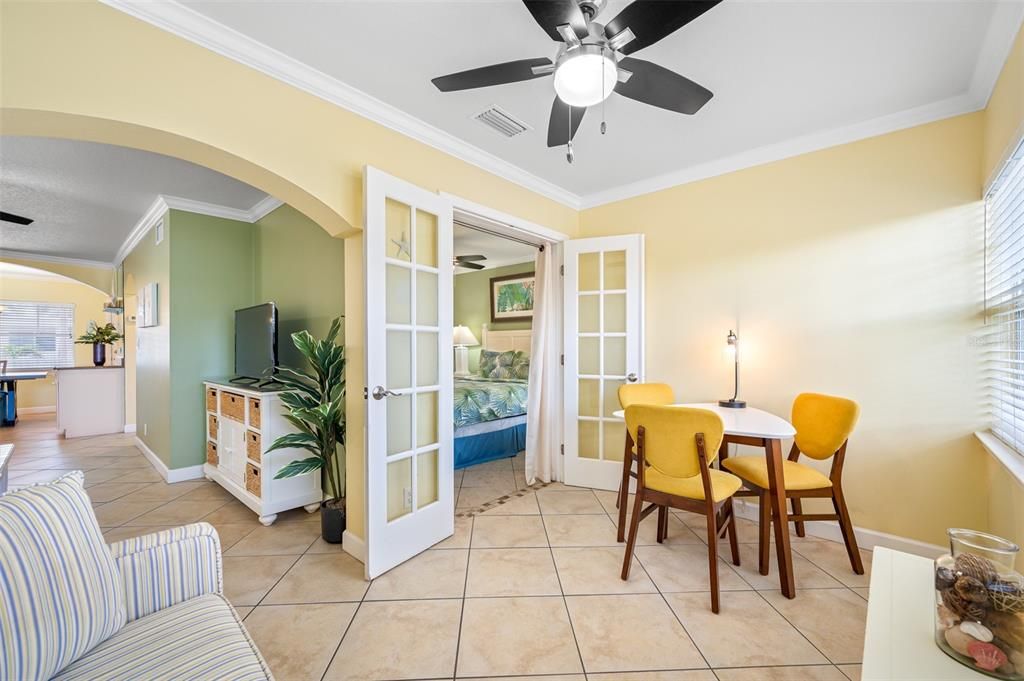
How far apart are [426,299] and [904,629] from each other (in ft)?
7.57

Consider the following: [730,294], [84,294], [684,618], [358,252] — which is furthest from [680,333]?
[84,294]

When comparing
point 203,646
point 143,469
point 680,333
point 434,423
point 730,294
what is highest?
point 730,294

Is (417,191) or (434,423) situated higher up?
(417,191)

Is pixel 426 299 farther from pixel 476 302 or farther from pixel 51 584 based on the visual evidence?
pixel 476 302

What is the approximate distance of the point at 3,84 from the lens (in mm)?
1298

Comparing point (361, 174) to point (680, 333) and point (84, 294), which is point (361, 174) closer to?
point (680, 333)

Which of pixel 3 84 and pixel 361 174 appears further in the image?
pixel 361 174

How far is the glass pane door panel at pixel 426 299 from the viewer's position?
2412mm

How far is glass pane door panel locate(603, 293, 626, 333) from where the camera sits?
3.38 m

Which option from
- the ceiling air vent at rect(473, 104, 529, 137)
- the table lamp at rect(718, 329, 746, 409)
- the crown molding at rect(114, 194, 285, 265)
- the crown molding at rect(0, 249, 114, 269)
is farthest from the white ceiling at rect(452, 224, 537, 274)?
the crown molding at rect(0, 249, 114, 269)

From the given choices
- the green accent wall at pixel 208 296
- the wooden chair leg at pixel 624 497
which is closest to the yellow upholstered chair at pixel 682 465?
the wooden chair leg at pixel 624 497

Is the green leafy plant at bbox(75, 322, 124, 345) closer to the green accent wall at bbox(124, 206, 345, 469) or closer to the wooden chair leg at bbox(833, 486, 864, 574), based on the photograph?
A: the green accent wall at bbox(124, 206, 345, 469)

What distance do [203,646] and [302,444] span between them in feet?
5.34

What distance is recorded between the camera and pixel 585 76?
54.9 inches
